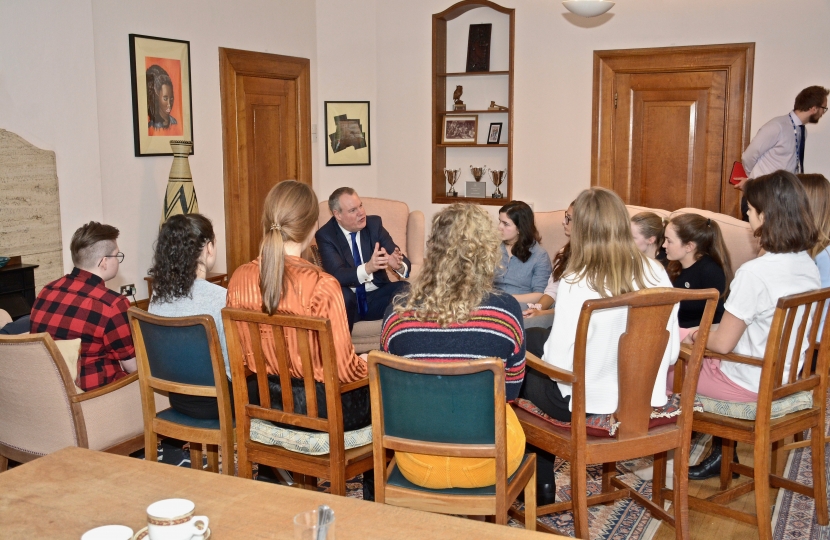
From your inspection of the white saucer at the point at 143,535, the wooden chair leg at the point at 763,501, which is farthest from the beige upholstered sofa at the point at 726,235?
the white saucer at the point at 143,535

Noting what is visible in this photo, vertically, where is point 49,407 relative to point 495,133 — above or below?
below

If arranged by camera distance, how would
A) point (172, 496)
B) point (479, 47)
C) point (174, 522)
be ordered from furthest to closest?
point (479, 47) → point (172, 496) → point (174, 522)

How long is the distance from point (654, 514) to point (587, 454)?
2.14 feet

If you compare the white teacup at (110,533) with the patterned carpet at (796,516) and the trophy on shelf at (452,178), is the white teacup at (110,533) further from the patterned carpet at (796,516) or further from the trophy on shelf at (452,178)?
the trophy on shelf at (452,178)

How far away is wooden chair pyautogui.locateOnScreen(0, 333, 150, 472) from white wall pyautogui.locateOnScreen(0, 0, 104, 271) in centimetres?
238

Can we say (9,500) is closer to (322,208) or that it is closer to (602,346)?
(602,346)

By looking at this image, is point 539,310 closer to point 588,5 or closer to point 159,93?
point 588,5

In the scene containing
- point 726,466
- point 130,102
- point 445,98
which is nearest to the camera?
point 726,466

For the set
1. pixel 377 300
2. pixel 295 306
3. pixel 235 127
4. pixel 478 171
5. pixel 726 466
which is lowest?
pixel 726 466

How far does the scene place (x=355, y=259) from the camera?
474 centimetres

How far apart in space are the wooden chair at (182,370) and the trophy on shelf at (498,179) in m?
5.04

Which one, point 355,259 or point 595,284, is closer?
point 595,284

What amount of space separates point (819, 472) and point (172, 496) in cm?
245

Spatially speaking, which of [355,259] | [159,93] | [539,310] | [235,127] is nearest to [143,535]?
[539,310]
